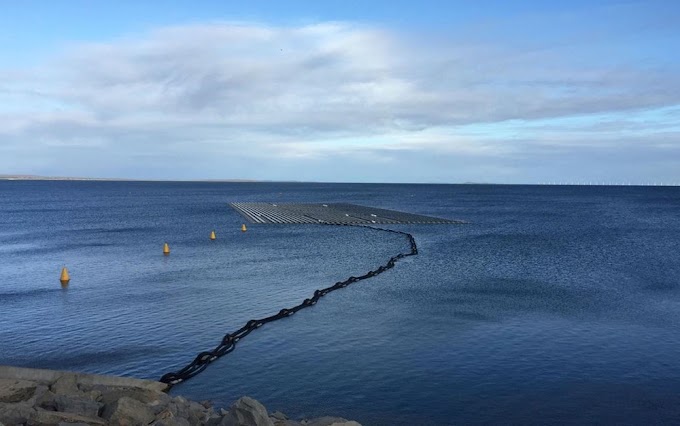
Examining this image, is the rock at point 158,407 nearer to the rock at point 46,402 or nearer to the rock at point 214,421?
the rock at point 214,421

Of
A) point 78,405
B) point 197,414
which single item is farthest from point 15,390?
point 197,414

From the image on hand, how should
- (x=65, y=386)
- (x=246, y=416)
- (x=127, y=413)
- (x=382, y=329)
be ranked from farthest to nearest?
(x=382, y=329) < (x=65, y=386) < (x=127, y=413) < (x=246, y=416)

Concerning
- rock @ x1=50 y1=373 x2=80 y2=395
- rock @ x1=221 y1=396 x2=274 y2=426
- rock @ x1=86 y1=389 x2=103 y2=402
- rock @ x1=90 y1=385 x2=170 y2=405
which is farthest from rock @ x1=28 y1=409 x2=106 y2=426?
rock @ x1=221 y1=396 x2=274 y2=426

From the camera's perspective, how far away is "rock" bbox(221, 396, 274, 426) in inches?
366

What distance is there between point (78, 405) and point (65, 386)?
5.45ft

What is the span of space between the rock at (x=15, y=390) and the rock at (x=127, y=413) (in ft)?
6.34

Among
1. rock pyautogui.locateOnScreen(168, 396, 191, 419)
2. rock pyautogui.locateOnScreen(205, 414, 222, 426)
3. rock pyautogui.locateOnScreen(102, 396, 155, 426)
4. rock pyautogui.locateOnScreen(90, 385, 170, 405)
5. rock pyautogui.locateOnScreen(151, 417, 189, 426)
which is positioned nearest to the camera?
rock pyautogui.locateOnScreen(151, 417, 189, 426)

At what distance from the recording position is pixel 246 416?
9.39m

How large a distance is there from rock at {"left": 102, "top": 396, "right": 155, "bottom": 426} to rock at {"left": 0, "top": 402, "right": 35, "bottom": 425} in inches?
44.4

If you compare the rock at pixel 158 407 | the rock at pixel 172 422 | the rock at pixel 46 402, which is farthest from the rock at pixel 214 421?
the rock at pixel 46 402

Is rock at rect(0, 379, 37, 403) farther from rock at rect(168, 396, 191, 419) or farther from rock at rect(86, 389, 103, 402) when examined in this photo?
rock at rect(168, 396, 191, 419)

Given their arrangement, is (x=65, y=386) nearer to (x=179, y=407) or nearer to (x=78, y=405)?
(x=78, y=405)

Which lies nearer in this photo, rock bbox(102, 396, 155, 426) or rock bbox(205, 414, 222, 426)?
rock bbox(102, 396, 155, 426)

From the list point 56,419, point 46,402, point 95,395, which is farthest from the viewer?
point 95,395
